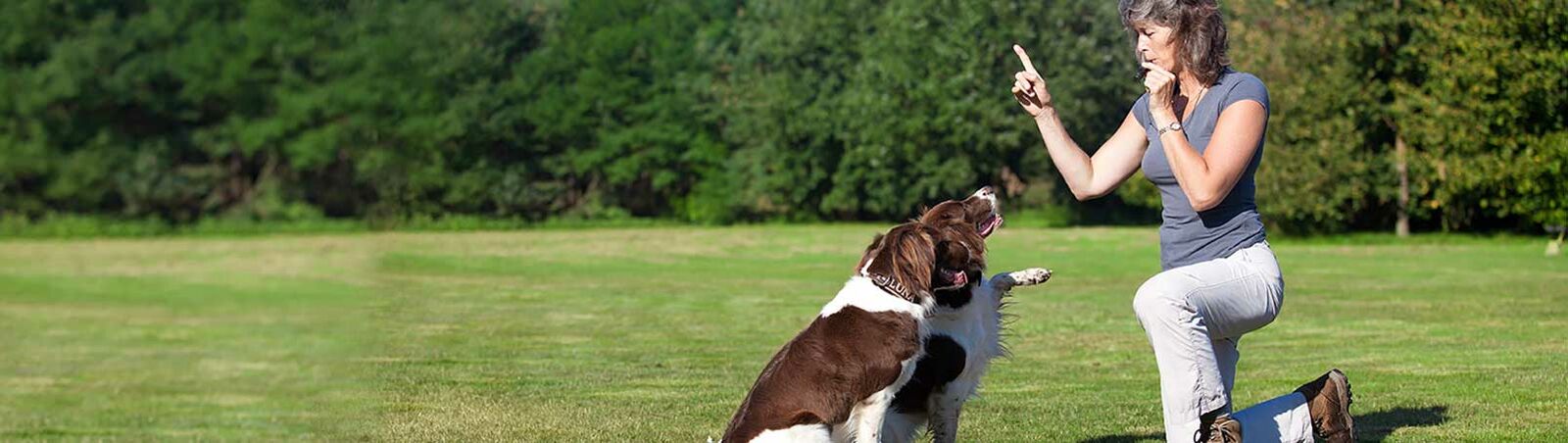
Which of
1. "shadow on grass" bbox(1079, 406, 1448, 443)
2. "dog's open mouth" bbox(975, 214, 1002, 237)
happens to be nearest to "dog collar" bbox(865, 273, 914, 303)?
"dog's open mouth" bbox(975, 214, 1002, 237)

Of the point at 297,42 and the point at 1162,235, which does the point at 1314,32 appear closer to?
the point at 1162,235

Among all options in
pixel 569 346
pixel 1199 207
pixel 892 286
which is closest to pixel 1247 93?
pixel 1199 207

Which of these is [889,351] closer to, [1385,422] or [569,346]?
[1385,422]

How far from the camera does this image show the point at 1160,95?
5691 millimetres

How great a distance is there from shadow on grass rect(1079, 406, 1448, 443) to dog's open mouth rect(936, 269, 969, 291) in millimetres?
2065

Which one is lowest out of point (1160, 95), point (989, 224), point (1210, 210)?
point (989, 224)

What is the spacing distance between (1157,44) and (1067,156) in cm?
83

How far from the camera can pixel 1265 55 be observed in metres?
43.9

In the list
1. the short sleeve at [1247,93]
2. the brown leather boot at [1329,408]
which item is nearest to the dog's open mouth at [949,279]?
the short sleeve at [1247,93]

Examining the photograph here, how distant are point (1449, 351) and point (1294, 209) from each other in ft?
101

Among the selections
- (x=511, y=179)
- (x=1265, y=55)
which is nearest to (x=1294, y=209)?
(x=1265, y=55)

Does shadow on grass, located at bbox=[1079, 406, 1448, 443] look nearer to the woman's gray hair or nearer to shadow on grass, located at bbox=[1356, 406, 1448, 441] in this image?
shadow on grass, located at bbox=[1356, 406, 1448, 441]

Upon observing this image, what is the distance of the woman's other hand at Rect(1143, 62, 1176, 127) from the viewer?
568 cm

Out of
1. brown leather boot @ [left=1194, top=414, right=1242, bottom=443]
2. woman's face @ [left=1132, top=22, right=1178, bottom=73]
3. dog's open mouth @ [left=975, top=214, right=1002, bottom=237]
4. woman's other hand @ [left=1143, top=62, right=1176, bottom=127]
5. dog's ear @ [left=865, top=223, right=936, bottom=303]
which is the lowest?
brown leather boot @ [left=1194, top=414, right=1242, bottom=443]
